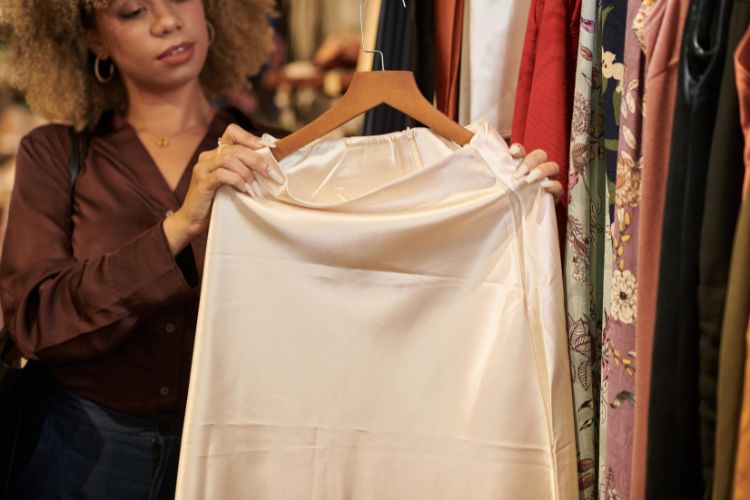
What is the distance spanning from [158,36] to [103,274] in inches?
18.2

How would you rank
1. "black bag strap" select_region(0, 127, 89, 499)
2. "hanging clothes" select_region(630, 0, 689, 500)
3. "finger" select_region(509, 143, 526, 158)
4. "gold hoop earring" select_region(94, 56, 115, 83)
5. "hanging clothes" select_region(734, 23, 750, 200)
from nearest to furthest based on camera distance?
"hanging clothes" select_region(734, 23, 750, 200) < "hanging clothes" select_region(630, 0, 689, 500) < "finger" select_region(509, 143, 526, 158) < "black bag strap" select_region(0, 127, 89, 499) < "gold hoop earring" select_region(94, 56, 115, 83)

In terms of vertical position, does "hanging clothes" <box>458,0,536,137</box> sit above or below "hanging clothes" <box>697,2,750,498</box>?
above

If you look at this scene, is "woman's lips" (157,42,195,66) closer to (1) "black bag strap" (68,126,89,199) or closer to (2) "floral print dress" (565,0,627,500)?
(1) "black bag strap" (68,126,89,199)

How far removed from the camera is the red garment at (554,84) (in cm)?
112

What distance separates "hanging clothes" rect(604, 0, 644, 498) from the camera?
2.99ft

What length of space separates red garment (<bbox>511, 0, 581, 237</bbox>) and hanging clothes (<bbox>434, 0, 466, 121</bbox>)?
0.60ft

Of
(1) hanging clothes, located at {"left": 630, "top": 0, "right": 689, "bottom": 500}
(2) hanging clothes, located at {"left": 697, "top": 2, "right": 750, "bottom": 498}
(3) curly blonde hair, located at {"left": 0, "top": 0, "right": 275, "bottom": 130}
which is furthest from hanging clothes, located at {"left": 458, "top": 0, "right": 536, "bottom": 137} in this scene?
(3) curly blonde hair, located at {"left": 0, "top": 0, "right": 275, "bottom": 130}

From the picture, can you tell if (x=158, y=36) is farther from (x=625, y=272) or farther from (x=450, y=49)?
(x=625, y=272)

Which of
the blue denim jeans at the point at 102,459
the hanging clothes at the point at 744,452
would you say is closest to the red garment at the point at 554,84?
the hanging clothes at the point at 744,452

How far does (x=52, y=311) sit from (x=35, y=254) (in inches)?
5.0

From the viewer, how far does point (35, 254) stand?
1.43 metres

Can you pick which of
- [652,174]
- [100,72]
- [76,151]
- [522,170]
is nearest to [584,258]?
[522,170]

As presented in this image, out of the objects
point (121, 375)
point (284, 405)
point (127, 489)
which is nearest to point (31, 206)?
point (121, 375)

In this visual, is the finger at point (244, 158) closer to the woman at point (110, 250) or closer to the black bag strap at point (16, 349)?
the woman at point (110, 250)
